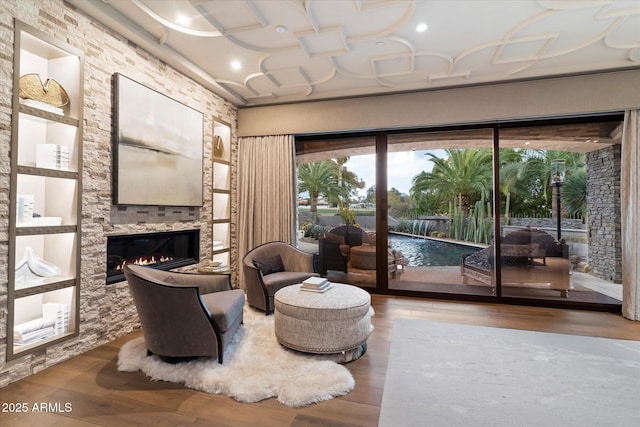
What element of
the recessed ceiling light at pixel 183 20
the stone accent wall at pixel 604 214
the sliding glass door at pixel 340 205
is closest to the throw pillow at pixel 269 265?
the sliding glass door at pixel 340 205

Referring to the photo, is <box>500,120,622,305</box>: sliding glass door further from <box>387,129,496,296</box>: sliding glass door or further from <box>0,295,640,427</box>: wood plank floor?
<box>0,295,640,427</box>: wood plank floor

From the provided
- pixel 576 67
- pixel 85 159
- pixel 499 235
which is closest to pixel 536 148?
pixel 576 67

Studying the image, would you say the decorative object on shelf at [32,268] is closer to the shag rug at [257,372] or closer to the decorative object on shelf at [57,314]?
the decorative object on shelf at [57,314]

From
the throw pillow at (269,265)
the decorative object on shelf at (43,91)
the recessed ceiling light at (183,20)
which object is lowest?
the throw pillow at (269,265)

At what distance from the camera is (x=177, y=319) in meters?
2.34

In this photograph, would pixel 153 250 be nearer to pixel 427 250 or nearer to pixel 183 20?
pixel 183 20

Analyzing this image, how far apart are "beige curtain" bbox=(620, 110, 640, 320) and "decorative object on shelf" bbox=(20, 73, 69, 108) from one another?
6.00 m

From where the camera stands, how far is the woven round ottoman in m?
2.51

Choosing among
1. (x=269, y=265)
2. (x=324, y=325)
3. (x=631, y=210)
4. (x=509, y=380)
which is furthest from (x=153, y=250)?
(x=631, y=210)

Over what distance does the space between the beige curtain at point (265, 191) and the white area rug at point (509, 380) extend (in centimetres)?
255

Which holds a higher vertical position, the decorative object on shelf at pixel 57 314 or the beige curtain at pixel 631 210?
the beige curtain at pixel 631 210

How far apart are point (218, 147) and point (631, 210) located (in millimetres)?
5495

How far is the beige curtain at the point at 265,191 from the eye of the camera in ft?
15.8

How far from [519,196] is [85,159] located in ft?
16.8
